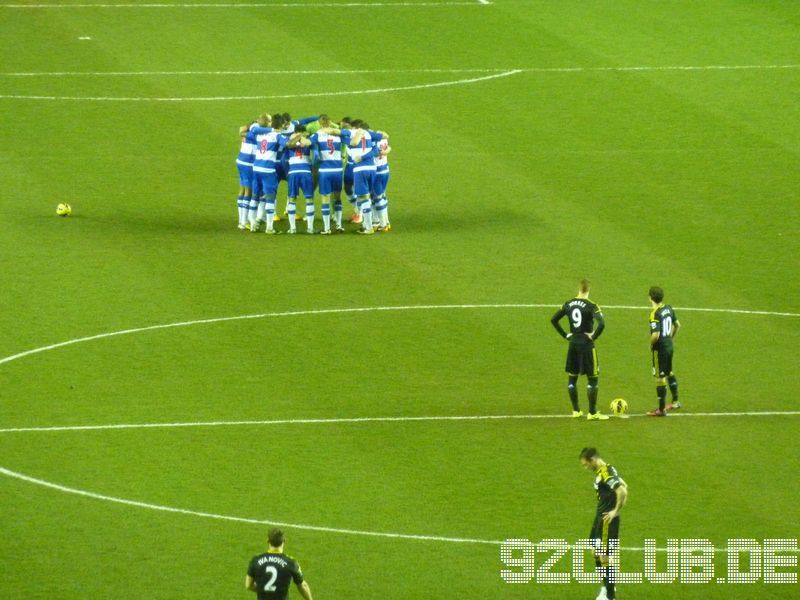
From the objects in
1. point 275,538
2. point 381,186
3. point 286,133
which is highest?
point 275,538

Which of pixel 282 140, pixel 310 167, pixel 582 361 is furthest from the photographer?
pixel 310 167

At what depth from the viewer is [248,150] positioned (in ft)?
112

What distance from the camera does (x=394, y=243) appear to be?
112 feet

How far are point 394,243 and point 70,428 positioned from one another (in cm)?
1027

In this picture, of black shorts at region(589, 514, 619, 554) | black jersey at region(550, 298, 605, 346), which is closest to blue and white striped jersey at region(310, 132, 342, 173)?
black jersey at region(550, 298, 605, 346)

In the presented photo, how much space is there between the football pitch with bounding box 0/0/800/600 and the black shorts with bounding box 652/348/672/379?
70 cm

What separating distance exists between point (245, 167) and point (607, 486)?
626 inches

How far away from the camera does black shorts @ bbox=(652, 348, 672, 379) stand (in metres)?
25.4

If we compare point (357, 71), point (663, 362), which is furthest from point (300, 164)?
point (357, 71)

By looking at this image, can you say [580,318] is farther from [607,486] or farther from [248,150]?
[248,150]

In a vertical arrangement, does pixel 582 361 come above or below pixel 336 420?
above

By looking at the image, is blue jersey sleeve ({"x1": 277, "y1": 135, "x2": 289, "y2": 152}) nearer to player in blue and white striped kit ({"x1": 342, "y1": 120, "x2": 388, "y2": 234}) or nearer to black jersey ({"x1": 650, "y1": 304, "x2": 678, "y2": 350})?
player in blue and white striped kit ({"x1": 342, "y1": 120, "x2": 388, "y2": 234})

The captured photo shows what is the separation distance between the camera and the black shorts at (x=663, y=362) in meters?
25.4

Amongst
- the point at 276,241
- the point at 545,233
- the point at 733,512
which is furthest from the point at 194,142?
the point at 733,512
